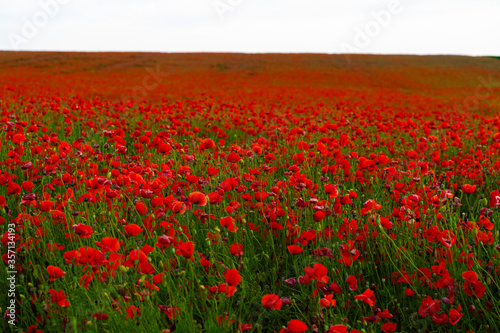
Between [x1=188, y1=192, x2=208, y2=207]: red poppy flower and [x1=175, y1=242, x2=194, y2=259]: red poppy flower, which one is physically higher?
[x1=188, y1=192, x2=208, y2=207]: red poppy flower

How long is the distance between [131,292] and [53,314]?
344mm

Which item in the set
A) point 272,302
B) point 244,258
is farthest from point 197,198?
point 272,302

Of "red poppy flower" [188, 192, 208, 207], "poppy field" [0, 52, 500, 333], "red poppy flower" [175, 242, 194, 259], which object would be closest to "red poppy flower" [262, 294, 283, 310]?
"poppy field" [0, 52, 500, 333]

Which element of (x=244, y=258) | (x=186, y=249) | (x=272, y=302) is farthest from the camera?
(x=244, y=258)

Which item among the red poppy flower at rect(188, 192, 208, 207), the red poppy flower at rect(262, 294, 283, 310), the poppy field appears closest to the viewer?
the red poppy flower at rect(262, 294, 283, 310)

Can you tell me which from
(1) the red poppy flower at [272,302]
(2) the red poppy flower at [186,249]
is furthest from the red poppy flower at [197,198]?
(1) the red poppy flower at [272,302]

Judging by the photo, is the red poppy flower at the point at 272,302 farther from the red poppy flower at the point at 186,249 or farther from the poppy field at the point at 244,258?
the red poppy flower at the point at 186,249

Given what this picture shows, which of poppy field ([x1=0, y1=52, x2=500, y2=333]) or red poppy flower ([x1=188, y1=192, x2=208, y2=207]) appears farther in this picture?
red poppy flower ([x1=188, y1=192, x2=208, y2=207])

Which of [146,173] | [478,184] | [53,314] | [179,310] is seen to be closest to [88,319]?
[53,314]

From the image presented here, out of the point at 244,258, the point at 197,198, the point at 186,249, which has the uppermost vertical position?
the point at 197,198

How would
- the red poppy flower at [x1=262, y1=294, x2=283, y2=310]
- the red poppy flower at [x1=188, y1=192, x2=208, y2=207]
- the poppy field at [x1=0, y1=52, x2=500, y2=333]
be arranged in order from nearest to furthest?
the red poppy flower at [x1=262, y1=294, x2=283, y2=310] → the poppy field at [x1=0, y1=52, x2=500, y2=333] → the red poppy flower at [x1=188, y1=192, x2=208, y2=207]

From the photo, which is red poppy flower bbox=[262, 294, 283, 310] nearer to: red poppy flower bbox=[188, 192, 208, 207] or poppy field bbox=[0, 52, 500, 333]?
poppy field bbox=[0, 52, 500, 333]

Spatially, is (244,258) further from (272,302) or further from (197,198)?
(272,302)

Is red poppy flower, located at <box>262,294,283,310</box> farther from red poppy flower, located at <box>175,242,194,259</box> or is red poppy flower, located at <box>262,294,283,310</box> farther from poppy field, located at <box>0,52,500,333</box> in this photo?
red poppy flower, located at <box>175,242,194,259</box>
